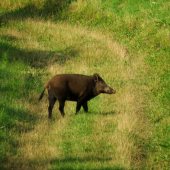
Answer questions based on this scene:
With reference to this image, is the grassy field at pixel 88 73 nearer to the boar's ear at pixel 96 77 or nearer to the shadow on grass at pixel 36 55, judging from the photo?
the shadow on grass at pixel 36 55

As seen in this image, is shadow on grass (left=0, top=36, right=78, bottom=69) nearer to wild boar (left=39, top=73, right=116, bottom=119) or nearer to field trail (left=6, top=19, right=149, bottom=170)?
field trail (left=6, top=19, right=149, bottom=170)

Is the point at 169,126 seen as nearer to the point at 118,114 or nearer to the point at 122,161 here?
the point at 118,114

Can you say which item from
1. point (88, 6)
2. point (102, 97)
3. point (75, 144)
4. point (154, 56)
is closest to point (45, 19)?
point (88, 6)

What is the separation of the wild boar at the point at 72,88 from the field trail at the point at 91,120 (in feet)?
1.40

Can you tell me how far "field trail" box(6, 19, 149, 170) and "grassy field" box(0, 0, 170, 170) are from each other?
0.02 metres

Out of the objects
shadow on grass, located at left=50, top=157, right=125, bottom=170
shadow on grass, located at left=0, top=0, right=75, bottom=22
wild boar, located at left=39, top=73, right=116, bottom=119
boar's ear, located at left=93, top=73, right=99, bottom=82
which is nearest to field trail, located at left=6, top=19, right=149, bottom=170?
shadow on grass, located at left=50, top=157, right=125, bottom=170

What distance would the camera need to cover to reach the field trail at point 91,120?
6.14 m

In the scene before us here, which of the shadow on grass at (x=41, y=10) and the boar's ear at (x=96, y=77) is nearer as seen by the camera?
the boar's ear at (x=96, y=77)

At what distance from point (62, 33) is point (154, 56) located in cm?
519

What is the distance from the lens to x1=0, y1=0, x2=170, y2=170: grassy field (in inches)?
253

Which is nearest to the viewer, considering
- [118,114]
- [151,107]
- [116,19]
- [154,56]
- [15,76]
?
[118,114]

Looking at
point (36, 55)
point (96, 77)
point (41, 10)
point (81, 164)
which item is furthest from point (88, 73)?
point (41, 10)

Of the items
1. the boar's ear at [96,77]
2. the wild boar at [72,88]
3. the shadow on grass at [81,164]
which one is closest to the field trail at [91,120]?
the shadow on grass at [81,164]

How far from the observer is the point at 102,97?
9.74m
